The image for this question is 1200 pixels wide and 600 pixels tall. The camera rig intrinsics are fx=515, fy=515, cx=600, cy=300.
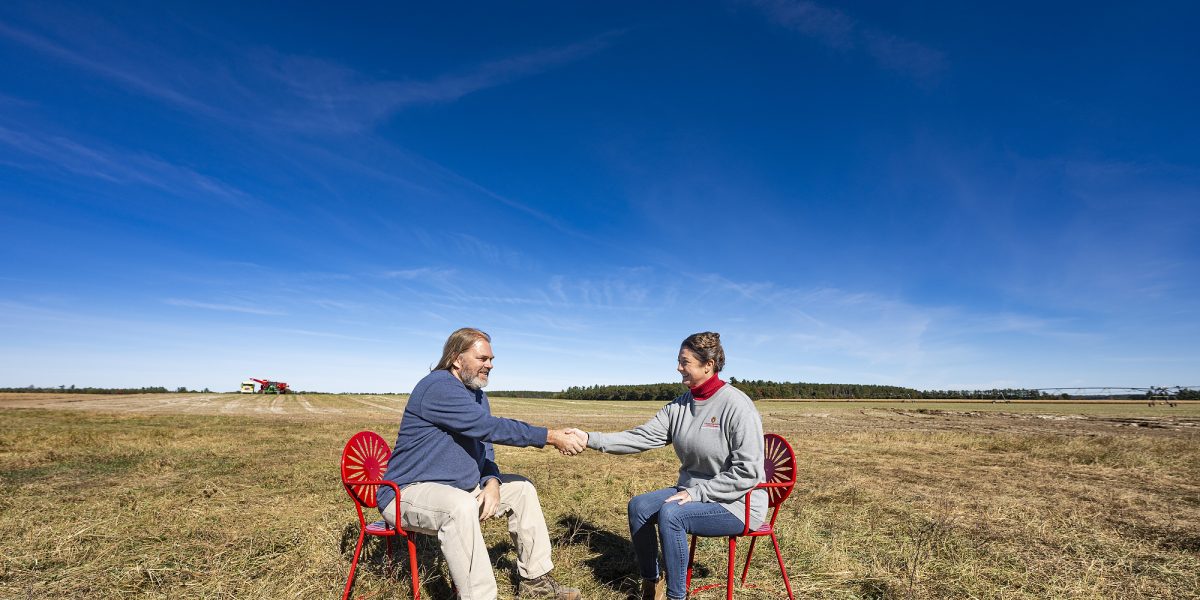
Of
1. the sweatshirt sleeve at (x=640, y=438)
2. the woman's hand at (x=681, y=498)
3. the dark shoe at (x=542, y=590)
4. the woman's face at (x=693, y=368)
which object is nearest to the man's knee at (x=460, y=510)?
the dark shoe at (x=542, y=590)

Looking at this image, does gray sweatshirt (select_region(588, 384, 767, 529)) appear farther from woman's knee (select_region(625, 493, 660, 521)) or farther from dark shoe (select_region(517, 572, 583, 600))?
dark shoe (select_region(517, 572, 583, 600))

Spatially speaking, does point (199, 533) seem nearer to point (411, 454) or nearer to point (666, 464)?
point (411, 454)

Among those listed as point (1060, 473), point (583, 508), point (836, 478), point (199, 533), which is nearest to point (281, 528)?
point (199, 533)

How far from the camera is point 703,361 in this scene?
3.99 m

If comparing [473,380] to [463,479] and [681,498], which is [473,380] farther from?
[681,498]

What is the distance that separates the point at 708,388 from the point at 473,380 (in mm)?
1875

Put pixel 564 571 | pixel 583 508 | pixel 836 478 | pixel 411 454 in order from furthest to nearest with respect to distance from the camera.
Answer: pixel 836 478 → pixel 583 508 → pixel 564 571 → pixel 411 454

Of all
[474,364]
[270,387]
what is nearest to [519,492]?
[474,364]

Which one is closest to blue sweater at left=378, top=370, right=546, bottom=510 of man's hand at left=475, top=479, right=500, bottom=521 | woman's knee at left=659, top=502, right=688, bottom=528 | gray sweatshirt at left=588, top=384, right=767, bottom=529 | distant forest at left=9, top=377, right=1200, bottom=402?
man's hand at left=475, top=479, right=500, bottom=521

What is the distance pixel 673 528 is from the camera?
3592 millimetres

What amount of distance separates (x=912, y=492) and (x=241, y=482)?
Answer: 11.1 m

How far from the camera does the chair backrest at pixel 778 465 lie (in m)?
4.22

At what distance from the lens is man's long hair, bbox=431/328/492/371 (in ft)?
13.4

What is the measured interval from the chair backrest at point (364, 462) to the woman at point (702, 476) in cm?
211
